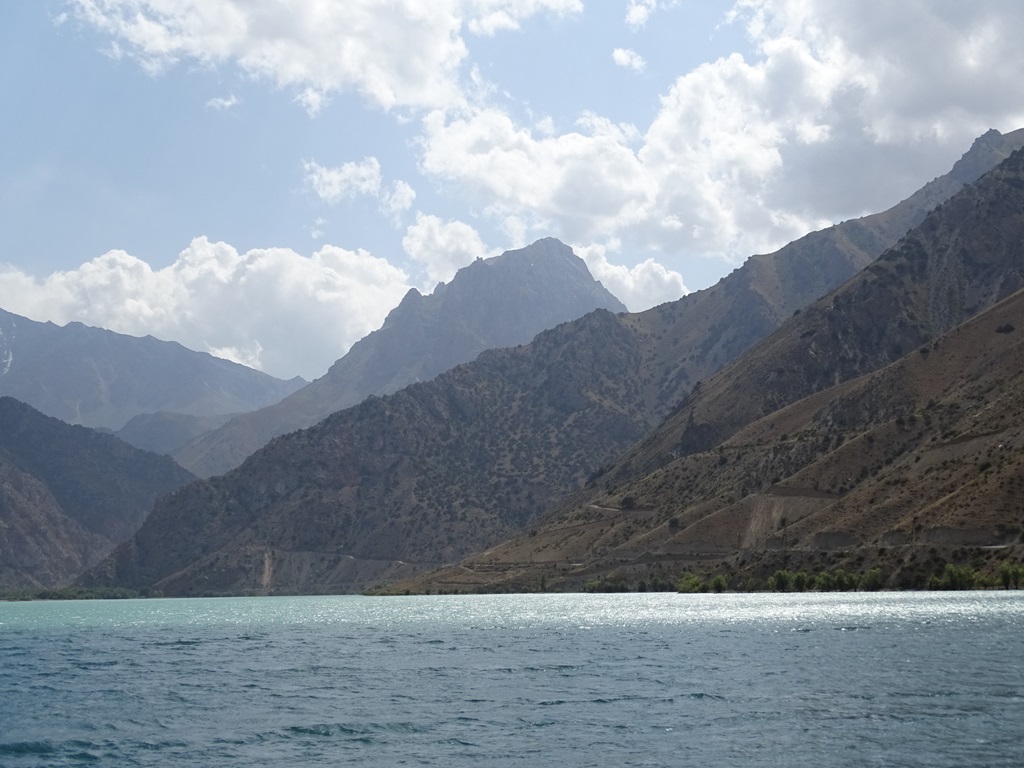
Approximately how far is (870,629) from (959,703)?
175 feet

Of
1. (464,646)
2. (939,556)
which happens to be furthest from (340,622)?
(939,556)

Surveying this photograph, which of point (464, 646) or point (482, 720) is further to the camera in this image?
point (464, 646)

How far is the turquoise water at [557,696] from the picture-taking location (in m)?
60.4

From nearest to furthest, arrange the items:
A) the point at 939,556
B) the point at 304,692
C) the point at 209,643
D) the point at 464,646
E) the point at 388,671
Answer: the point at 304,692 → the point at 388,671 → the point at 464,646 → the point at 209,643 → the point at 939,556

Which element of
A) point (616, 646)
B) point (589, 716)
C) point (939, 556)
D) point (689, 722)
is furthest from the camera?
point (939, 556)

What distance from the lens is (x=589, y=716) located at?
235 ft

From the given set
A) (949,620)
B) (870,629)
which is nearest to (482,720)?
(870,629)

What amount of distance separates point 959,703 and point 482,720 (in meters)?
28.8

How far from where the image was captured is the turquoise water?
198ft

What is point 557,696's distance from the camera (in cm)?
8112

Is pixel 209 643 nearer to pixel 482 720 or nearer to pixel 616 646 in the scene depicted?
pixel 616 646

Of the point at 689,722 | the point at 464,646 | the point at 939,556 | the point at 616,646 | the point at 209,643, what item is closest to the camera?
the point at 689,722

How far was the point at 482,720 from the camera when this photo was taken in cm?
7181

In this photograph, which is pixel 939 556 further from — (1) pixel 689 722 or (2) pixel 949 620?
(1) pixel 689 722
